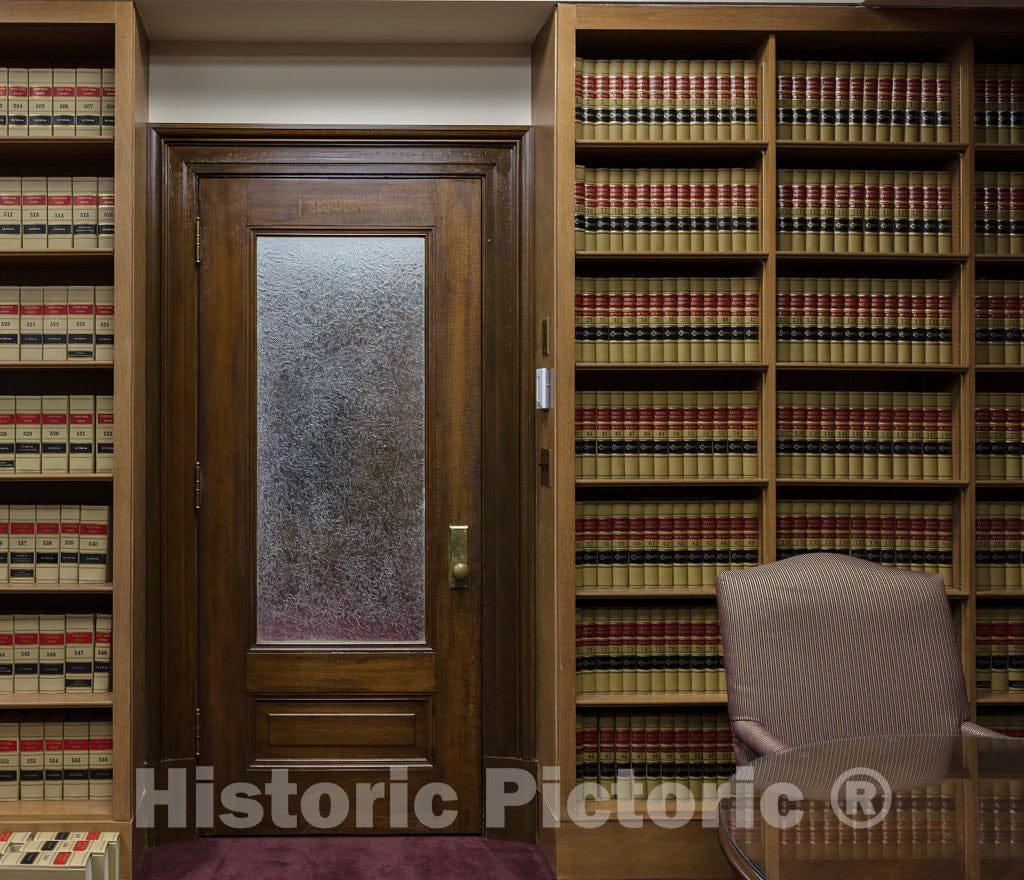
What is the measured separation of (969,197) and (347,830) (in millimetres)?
2865

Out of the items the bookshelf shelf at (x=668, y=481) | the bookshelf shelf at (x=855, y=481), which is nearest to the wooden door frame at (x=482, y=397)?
the bookshelf shelf at (x=668, y=481)

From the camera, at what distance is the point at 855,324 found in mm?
2926

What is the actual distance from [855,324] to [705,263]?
1.66ft

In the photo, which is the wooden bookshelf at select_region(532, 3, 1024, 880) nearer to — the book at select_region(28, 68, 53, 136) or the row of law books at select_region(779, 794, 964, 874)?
the row of law books at select_region(779, 794, 964, 874)

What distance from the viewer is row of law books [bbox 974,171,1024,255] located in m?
2.97

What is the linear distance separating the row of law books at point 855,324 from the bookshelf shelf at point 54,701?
2333mm

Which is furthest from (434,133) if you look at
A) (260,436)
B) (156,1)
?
(260,436)

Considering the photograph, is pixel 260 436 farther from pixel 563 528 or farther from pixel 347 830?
pixel 347 830

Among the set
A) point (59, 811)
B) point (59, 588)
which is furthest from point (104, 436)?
point (59, 811)

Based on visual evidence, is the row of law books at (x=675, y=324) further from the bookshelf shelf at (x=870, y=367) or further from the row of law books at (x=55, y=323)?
the row of law books at (x=55, y=323)

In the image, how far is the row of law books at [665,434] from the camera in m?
2.90

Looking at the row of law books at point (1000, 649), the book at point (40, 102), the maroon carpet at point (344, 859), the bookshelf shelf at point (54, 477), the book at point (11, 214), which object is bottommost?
the maroon carpet at point (344, 859)

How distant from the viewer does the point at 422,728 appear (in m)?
3.17

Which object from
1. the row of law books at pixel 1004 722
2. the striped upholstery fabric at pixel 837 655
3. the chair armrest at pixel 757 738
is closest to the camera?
the chair armrest at pixel 757 738
